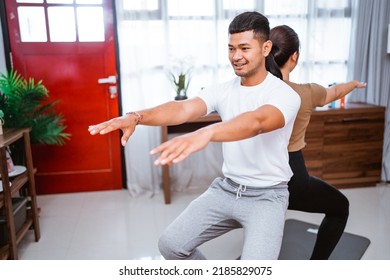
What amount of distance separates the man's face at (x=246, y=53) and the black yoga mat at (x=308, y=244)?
4.35 feet

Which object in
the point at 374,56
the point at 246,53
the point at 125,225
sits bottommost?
the point at 125,225

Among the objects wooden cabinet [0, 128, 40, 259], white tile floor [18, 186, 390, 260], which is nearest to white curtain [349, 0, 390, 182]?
white tile floor [18, 186, 390, 260]

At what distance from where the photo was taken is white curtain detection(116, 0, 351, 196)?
129 inches

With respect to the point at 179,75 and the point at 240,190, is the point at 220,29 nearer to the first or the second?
the point at 179,75

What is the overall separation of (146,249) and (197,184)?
1.31 m

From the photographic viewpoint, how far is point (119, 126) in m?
1.38

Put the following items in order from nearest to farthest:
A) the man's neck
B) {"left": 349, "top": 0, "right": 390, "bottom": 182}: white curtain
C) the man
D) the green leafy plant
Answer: the man
the man's neck
the green leafy plant
{"left": 349, "top": 0, "right": 390, "bottom": 182}: white curtain

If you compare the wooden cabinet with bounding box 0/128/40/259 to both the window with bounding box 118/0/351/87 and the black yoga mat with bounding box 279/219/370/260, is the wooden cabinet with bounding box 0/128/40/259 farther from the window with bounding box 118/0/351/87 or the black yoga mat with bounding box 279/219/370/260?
the black yoga mat with bounding box 279/219/370/260

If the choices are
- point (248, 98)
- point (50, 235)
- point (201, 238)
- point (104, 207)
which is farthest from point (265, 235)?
point (104, 207)

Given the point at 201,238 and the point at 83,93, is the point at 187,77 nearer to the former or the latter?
the point at 83,93

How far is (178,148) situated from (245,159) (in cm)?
55

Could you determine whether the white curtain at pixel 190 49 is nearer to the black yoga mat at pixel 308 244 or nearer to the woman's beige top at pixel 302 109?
the black yoga mat at pixel 308 244

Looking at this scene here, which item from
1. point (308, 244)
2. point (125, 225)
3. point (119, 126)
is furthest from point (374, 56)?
point (119, 126)

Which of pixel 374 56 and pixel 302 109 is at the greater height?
pixel 374 56
